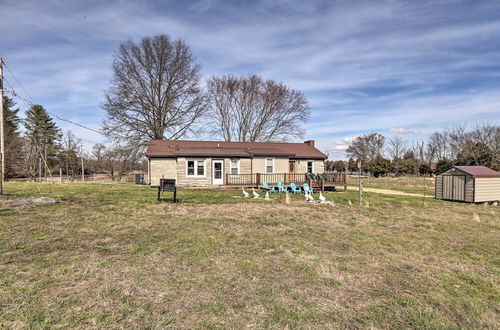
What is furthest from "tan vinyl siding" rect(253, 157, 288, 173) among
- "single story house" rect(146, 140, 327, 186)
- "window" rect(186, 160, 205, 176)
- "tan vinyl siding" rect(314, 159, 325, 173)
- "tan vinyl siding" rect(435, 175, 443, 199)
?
"tan vinyl siding" rect(435, 175, 443, 199)

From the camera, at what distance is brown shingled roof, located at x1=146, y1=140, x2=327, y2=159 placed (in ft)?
68.6

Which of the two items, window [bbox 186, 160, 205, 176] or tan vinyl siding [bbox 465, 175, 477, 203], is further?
window [bbox 186, 160, 205, 176]

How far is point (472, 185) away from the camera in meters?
15.7

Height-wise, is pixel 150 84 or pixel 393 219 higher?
pixel 150 84

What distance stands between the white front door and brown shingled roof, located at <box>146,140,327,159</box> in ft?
2.35

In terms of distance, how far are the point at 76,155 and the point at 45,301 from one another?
44784 mm

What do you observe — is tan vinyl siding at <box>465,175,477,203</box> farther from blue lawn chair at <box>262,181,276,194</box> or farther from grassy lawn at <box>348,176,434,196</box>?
blue lawn chair at <box>262,181,276,194</box>

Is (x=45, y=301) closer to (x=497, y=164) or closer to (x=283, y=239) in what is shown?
(x=283, y=239)

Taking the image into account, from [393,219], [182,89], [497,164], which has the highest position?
[182,89]

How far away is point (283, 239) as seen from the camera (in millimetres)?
6402

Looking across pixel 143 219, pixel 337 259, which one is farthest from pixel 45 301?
pixel 143 219

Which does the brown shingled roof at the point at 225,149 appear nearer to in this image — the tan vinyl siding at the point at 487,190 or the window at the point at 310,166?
the window at the point at 310,166

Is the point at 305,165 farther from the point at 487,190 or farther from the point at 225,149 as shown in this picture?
the point at 487,190

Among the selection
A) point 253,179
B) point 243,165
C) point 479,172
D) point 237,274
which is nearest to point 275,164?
point 253,179
